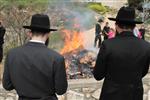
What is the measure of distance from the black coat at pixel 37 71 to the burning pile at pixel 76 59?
6832 millimetres

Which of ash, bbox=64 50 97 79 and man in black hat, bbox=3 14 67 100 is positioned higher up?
man in black hat, bbox=3 14 67 100

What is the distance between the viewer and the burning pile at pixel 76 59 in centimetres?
1233

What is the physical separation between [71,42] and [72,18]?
4.44 m

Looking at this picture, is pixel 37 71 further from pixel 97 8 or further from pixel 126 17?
pixel 97 8

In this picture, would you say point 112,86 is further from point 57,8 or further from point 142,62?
point 57,8

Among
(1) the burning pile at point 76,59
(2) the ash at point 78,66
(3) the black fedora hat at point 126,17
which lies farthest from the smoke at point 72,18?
(3) the black fedora hat at point 126,17

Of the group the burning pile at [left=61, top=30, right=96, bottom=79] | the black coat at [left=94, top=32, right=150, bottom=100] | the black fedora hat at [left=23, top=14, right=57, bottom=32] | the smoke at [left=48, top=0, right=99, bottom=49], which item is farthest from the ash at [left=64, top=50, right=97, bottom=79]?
the black fedora hat at [left=23, top=14, right=57, bottom=32]

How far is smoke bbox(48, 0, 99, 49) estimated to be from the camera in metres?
20.3

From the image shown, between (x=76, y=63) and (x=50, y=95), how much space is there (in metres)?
8.41

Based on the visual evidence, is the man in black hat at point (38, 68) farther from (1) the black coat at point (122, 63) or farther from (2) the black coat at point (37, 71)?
(1) the black coat at point (122, 63)

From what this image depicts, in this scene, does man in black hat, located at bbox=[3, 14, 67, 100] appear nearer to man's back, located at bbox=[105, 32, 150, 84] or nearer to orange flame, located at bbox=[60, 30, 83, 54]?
man's back, located at bbox=[105, 32, 150, 84]

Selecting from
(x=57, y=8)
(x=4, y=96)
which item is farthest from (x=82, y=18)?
(x=4, y=96)

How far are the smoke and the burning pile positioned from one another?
1.21 meters

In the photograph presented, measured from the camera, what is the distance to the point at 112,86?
5.40 m
